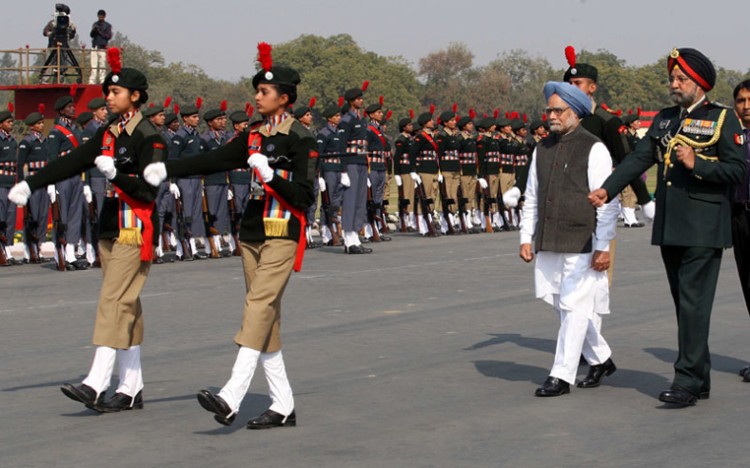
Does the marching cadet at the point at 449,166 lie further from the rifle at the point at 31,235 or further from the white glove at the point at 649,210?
the white glove at the point at 649,210

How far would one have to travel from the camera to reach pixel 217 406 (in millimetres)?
7340

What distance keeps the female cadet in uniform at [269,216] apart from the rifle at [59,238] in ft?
34.5

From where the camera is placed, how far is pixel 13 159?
19797 millimetres

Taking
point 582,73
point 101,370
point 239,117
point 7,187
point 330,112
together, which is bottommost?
point 101,370

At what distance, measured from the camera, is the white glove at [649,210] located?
8.83 meters

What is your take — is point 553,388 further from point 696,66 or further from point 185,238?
point 185,238

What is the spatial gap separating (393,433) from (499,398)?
1.25 meters

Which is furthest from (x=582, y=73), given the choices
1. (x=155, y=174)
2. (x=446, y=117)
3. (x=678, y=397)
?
(x=446, y=117)

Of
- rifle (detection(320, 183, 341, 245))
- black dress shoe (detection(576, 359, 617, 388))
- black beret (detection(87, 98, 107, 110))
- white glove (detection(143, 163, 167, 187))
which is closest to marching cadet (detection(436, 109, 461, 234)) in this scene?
rifle (detection(320, 183, 341, 245))

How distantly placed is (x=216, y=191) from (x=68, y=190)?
2763mm

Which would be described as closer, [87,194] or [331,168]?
[87,194]

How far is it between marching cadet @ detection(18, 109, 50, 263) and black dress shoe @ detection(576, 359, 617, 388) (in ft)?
38.5

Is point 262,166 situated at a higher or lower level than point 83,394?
higher

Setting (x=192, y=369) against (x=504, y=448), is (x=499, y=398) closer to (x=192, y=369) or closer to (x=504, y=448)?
(x=504, y=448)
